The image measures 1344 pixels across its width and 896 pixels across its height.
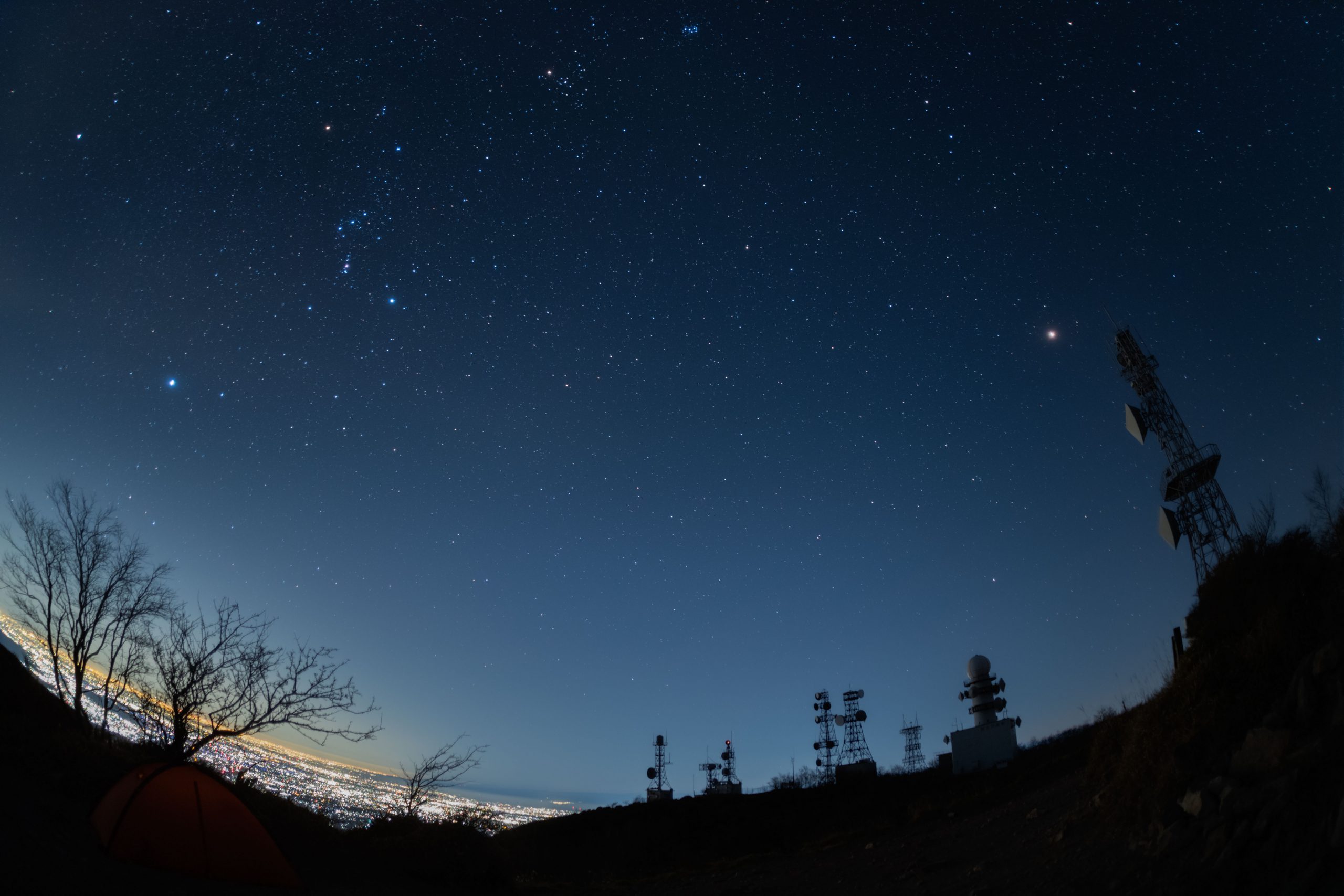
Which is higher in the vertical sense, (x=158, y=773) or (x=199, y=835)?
(x=158, y=773)

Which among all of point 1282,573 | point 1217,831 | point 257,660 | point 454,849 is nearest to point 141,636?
point 257,660

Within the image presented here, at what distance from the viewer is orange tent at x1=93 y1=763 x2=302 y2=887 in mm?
10039

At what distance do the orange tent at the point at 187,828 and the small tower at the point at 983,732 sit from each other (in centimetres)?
3340

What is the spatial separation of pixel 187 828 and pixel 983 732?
119 ft

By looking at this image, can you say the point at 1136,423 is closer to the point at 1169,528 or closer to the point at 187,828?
the point at 1169,528

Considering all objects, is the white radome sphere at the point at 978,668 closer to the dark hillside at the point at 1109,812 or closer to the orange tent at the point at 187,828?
the dark hillside at the point at 1109,812

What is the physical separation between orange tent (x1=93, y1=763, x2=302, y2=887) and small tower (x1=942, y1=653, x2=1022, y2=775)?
33.4m

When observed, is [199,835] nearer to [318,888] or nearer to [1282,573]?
[318,888]

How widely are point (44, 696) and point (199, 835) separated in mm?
8390

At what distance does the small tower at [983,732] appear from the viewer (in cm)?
3431

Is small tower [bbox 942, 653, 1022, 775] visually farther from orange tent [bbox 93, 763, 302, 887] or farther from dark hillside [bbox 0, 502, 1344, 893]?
orange tent [bbox 93, 763, 302, 887]

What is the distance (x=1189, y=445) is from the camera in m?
26.5

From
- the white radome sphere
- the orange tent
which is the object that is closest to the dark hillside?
the orange tent

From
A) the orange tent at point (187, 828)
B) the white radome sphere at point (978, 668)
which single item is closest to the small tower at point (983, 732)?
the white radome sphere at point (978, 668)
